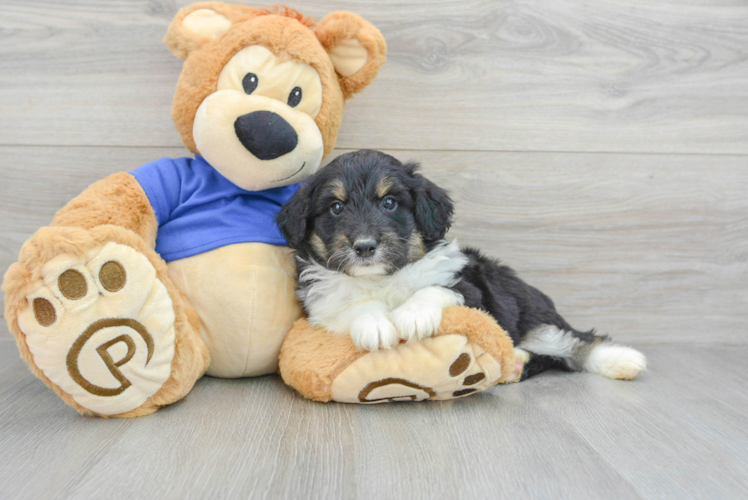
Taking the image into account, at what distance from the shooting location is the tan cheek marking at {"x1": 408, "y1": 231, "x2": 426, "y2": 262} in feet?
5.85

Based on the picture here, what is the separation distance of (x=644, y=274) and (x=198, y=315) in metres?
2.00

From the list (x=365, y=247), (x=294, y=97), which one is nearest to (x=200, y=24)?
(x=294, y=97)

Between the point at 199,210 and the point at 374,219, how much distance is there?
0.68 m

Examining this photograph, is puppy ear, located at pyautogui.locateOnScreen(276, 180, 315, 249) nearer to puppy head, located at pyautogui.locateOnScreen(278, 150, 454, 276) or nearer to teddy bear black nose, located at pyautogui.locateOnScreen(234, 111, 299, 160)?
puppy head, located at pyautogui.locateOnScreen(278, 150, 454, 276)

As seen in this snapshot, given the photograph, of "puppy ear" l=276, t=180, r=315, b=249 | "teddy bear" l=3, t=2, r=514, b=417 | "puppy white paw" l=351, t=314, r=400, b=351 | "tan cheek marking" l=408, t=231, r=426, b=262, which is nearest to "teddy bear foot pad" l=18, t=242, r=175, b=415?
"teddy bear" l=3, t=2, r=514, b=417

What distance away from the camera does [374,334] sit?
1.59 meters

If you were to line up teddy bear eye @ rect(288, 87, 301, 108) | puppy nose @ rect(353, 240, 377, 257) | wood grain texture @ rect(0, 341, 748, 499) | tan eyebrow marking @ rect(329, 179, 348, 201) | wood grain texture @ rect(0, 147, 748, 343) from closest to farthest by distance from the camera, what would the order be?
wood grain texture @ rect(0, 341, 748, 499)
puppy nose @ rect(353, 240, 377, 257)
tan eyebrow marking @ rect(329, 179, 348, 201)
teddy bear eye @ rect(288, 87, 301, 108)
wood grain texture @ rect(0, 147, 748, 343)

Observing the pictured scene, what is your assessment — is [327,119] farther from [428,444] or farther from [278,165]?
[428,444]

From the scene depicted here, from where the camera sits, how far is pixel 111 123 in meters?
2.29

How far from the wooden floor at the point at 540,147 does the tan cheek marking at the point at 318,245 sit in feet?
1.58

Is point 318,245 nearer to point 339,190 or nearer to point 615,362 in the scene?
point 339,190

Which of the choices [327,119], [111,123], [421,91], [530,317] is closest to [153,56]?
[111,123]

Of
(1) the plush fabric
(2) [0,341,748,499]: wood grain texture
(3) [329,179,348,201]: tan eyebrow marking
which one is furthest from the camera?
(3) [329,179,348,201]: tan eyebrow marking

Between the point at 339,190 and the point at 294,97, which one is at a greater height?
the point at 294,97
